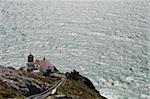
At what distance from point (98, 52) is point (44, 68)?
6274 cm

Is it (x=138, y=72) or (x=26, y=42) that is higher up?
(x=26, y=42)

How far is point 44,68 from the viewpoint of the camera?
315ft

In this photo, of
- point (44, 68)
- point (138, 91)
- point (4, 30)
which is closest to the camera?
point (44, 68)

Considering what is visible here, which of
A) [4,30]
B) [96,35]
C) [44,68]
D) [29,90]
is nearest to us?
[29,90]

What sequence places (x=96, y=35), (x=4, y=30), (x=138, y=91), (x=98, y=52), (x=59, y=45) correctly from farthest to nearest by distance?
(x=4, y=30) → (x=96, y=35) → (x=59, y=45) → (x=98, y=52) → (x=138, y=91)

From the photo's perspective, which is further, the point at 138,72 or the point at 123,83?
the point at 138,72

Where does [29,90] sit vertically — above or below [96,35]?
below

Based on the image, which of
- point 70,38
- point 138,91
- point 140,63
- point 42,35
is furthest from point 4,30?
point 138,91

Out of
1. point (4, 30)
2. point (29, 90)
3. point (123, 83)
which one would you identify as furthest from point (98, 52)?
point (29, 90)

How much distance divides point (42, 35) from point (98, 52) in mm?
39895

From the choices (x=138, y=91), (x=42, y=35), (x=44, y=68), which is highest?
(x=42, y=35)

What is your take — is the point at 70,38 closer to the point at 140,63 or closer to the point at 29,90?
the point at 140,63

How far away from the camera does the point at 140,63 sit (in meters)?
142

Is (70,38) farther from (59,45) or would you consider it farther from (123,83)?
(123,83)
